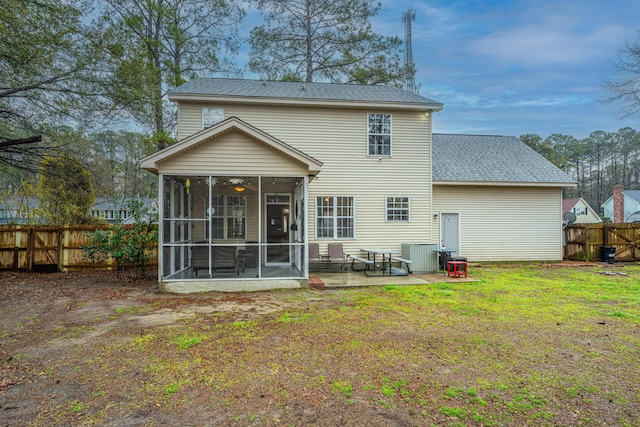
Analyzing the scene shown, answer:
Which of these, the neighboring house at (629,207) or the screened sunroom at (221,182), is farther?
the neighboring house at (629,207)

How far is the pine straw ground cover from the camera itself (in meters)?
3.00

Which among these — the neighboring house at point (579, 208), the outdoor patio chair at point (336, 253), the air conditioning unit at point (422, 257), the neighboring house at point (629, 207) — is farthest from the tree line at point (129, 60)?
the neighboring house at point (579, 208)

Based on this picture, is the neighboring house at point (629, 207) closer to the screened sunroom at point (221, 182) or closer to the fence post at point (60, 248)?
the screened sunroom at point (221, 182)

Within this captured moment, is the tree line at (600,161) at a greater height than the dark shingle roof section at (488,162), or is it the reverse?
the tree line at (600,161)

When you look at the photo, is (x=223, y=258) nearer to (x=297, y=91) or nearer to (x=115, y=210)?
(x=297, y=91)

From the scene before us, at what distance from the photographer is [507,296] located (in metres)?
7.78

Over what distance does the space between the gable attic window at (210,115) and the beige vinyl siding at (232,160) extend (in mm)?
3563

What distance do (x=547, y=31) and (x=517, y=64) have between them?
22.0 ft

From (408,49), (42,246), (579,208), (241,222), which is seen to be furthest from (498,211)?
(579,208)

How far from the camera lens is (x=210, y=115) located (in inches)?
450

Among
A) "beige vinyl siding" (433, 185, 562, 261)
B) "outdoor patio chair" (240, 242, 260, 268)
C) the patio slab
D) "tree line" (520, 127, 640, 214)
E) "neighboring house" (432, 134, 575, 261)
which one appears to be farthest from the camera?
"tree line" (520, 127, 640, 214)

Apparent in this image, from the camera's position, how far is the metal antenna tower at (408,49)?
19.6 metres

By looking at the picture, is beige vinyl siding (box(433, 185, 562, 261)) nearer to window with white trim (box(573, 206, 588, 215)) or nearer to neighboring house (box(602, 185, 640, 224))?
neighboring house (box(602, 185, 640, 224))

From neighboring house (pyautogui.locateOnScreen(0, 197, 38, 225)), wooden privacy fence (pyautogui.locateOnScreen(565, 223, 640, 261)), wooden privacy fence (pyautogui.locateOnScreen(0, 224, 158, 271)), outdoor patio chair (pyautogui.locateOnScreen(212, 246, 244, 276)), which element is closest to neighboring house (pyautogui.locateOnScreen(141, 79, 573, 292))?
outdoor patio chair (pyautogui.locateOnScreen(212, 246, 244, 276))
